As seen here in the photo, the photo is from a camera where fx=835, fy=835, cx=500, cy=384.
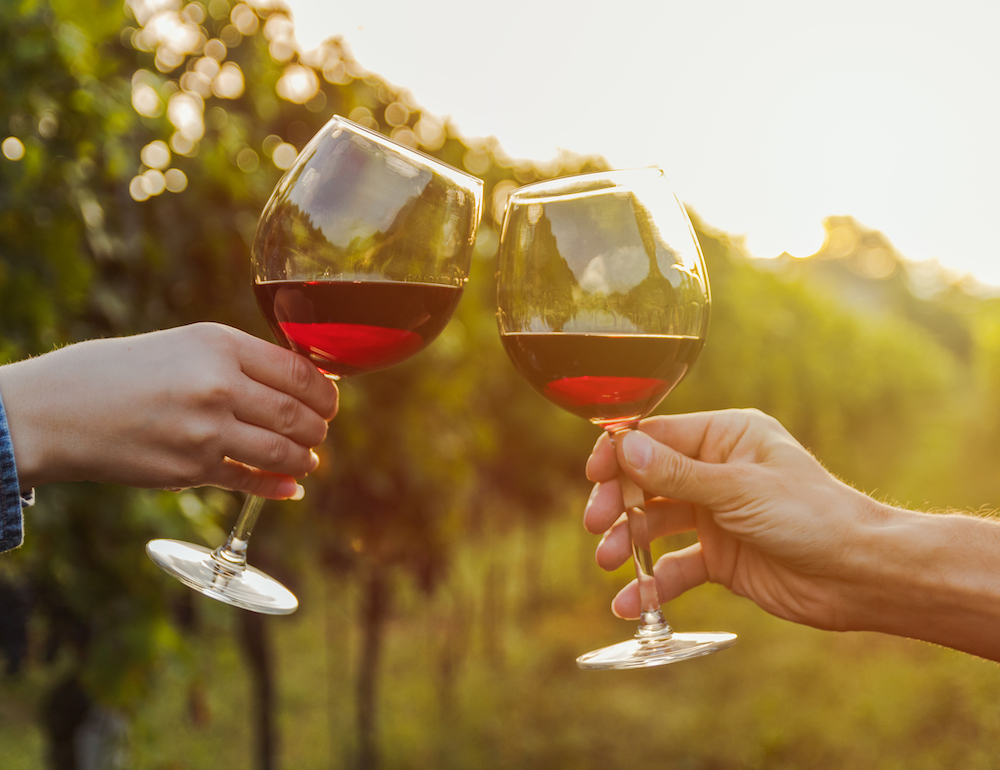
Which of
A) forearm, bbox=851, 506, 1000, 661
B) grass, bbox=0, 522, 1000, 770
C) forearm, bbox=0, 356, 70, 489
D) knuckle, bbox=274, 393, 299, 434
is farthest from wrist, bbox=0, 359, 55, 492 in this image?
grass, bbox=0, 522, 1000, 770

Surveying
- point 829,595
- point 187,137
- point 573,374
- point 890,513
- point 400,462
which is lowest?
point 400,462

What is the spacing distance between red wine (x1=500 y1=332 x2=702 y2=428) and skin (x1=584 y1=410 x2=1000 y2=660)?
96 millimetres

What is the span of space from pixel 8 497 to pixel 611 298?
105 centimetres

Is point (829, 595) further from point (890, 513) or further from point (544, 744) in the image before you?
point (544, 744)

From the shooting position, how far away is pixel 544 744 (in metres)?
9.48

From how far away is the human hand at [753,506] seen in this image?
5.23ft

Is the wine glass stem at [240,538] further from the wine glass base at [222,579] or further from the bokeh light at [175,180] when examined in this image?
the bokeh light at [175,180]

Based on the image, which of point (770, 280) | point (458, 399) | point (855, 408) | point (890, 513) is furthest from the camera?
point (855, 408)

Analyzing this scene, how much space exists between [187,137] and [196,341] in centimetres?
247

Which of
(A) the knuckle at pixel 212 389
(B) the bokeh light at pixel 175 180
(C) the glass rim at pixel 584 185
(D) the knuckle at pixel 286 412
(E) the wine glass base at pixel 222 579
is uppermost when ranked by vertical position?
(B) the bokeh light at pixel 175 180

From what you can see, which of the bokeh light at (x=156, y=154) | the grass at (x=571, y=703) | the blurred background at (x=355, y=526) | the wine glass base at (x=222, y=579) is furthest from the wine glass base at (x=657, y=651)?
the grass at (x=571, y=703)

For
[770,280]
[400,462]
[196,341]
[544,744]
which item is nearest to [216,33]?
[400,462]

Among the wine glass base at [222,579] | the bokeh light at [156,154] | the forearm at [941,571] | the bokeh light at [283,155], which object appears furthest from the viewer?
the bokeh light at [283,155]

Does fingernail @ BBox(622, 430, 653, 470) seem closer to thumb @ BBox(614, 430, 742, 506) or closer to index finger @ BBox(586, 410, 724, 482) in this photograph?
thumb @ BBox(614, 430, 742, 506)
